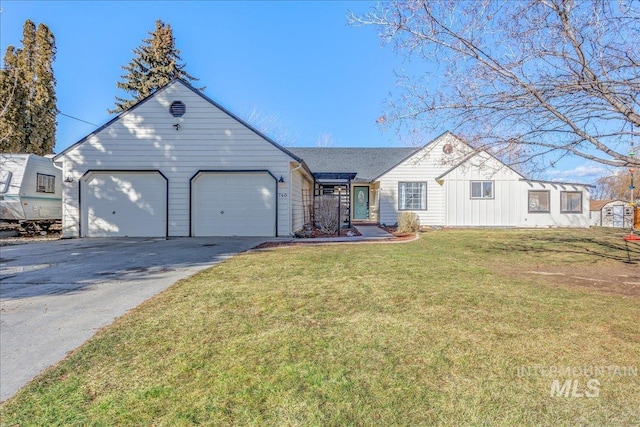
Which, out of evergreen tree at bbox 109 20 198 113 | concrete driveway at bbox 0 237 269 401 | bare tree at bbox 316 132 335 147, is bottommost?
concrete driveway at bbox 0 237 269 401

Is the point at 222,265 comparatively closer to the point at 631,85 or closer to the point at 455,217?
the point at 631,85

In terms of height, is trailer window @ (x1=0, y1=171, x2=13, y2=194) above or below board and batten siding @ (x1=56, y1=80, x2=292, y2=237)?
below

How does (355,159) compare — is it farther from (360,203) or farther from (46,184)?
(46,184)

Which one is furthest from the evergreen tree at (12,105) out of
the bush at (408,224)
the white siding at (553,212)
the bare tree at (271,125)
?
the white siding at (553,212)

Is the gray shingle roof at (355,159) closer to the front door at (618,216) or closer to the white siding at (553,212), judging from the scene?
the white siding at (553,212)

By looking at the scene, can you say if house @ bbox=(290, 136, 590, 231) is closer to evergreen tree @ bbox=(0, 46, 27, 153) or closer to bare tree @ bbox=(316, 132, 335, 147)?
evergreen tree @ bbox=(0, 46, 27, 153)

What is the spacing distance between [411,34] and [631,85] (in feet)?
8.54

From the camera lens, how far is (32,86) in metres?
21.1

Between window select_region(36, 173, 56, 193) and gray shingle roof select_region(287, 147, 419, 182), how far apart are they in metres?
13.5

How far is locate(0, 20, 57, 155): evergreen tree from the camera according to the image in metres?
20.5

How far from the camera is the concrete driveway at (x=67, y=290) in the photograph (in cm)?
317

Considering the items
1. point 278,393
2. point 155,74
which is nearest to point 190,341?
point 278,393

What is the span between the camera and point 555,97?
4.64 metres

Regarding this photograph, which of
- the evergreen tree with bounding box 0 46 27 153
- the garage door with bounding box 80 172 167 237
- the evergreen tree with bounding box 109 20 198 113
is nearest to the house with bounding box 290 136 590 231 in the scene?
the garage door with bounding box 80 172 167 237
